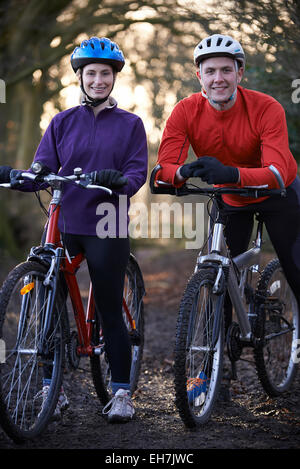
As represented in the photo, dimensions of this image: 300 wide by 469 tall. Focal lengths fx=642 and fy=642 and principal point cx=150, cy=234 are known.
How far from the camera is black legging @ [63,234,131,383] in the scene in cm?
377

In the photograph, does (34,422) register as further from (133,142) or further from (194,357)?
(133,142)

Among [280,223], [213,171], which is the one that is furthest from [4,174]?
[280,223]

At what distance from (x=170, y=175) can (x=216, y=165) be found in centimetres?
40

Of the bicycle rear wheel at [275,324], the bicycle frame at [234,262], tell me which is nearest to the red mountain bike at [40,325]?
the bicycle frame at [234,262]

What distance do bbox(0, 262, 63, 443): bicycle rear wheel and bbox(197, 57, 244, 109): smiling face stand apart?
1453 mm

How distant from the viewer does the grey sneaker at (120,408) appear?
151 inches

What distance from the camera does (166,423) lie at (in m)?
3.91

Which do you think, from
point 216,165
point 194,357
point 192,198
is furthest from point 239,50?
point 192,198

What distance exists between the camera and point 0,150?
15141 millimetres

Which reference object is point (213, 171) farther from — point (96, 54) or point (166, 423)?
point (166, 423)

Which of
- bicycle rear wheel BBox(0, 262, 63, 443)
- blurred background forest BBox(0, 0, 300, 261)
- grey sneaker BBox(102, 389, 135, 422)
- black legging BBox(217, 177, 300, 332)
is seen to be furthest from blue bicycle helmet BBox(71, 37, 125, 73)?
blurred background forest BBox(0, 0, 300, 261)

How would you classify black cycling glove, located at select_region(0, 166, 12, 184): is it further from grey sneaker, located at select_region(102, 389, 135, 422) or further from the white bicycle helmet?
grey sneaker, located at select_region(102, 389, 135, 422)

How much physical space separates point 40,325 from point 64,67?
431 inches

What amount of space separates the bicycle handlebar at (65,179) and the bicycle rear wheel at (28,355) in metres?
0.48
